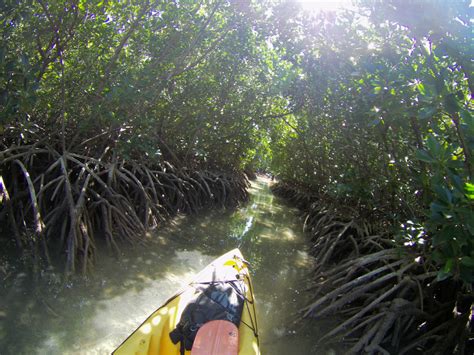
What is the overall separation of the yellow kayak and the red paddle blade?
8 cm

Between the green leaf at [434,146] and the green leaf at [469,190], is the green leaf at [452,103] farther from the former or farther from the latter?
the green leaf at [469,190]

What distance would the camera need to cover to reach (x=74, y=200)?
18.5ft

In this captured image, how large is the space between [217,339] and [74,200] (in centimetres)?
367

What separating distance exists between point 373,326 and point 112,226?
4122mm

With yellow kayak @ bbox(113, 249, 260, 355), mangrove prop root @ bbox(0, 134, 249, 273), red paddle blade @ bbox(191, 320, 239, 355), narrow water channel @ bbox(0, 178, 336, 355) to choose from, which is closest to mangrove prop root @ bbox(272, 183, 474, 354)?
narrow water channel @ bbox(0, 178, 336, 355)

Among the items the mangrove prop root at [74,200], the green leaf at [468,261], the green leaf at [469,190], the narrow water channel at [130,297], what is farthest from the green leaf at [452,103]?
the mangrove prop root at [74,200]

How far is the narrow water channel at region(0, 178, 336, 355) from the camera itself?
3.34m

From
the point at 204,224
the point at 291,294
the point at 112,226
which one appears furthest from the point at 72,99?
the point at 291,294

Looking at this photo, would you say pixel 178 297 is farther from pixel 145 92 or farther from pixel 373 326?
pixel 145 92

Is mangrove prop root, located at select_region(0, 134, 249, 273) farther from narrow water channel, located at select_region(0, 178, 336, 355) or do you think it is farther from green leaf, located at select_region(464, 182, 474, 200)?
green leaf, located at select_region(464, 182, 474, 200)

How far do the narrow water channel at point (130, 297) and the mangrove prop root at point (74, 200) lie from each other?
0.35 metres

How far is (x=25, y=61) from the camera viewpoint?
3.33 meters

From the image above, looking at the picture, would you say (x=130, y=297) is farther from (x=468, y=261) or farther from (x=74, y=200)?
(x=468, y=261)

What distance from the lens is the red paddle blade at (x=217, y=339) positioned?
2.83m
